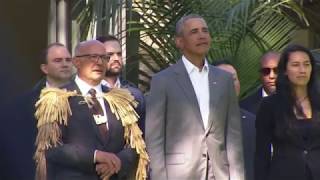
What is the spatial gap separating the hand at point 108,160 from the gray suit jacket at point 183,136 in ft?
1.01

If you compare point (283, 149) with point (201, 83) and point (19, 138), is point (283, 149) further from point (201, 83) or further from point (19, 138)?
point (19, 138)

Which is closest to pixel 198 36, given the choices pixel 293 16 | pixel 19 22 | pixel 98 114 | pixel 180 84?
pixel 180 84

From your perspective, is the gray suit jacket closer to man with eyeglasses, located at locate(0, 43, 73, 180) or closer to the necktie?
the necktie

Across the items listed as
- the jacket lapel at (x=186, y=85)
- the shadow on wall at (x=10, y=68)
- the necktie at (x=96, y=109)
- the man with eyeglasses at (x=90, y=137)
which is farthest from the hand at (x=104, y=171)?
the shadow on wall at (x=10, y=68)

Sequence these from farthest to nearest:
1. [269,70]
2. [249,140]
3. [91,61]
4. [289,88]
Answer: [269,70] → [249,140] → [289,88] → [91,61]

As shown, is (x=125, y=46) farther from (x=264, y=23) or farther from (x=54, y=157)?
(x=54, y=157)

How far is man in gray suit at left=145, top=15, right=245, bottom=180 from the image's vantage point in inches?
225

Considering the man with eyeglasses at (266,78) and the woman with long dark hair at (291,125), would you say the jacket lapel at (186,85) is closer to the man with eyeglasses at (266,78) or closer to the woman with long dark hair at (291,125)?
the woman with long dark hair at (291,125)

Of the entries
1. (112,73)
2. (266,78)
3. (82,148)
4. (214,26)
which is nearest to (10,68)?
(214,26)

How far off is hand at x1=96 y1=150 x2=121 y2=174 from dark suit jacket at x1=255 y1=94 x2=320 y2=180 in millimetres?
1116

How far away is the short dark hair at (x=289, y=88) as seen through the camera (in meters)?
6.07

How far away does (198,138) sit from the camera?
573cm

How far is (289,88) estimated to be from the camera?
20.1ft

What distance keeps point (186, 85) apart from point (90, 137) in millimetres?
725
